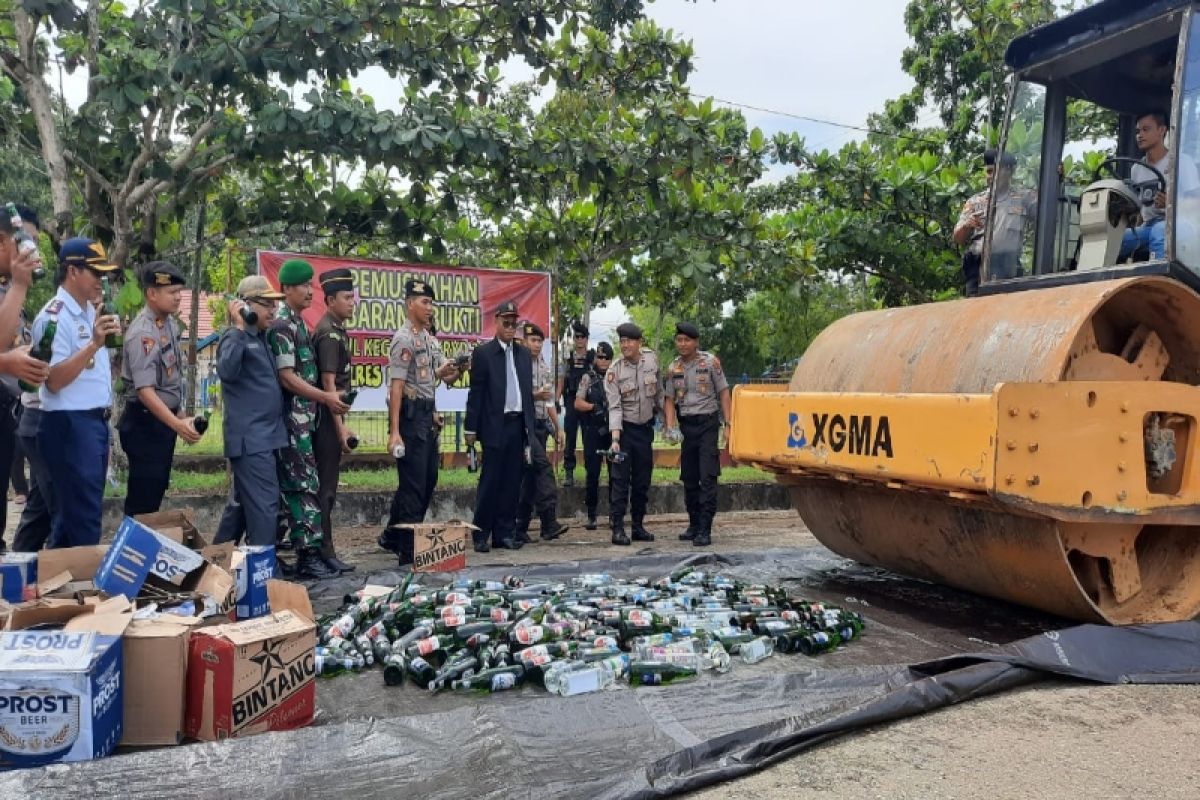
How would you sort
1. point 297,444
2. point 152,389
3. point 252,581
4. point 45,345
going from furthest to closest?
point 297,444 → point 152,389 → point 45,345 → point 252,581

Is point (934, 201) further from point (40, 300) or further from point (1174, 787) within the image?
point (40, 300)

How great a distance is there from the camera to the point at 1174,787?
2.76 meters

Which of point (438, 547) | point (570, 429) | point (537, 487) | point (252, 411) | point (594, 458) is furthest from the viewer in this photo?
point (570, 429)

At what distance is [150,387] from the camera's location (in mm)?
5035

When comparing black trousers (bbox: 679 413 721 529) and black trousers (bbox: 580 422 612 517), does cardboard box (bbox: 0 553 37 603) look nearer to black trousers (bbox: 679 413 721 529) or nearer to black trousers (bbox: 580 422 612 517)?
black trousers (bbox: 679 413 721 529)

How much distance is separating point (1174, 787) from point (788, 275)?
7.91 metres

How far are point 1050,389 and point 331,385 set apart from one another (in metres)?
4.10

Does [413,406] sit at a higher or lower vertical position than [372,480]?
higher

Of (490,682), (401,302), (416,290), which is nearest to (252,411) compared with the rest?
(416,290)

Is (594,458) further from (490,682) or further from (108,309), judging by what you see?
(490,682)

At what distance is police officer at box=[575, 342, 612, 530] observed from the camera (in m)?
8.74

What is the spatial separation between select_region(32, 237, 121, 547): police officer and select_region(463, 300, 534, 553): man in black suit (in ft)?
9.72

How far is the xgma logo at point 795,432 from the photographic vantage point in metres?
4.70

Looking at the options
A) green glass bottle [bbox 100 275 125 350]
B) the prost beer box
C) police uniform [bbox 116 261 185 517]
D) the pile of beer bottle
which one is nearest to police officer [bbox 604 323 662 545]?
the pile of beer bottle
